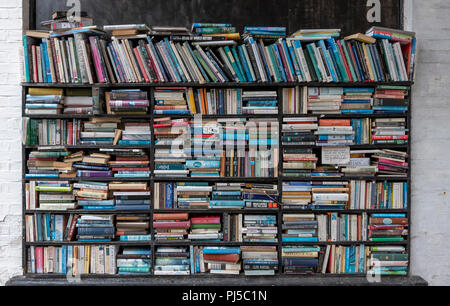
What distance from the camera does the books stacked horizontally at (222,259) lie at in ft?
9.16

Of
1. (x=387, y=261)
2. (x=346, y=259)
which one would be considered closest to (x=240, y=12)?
(x=346, y=259)

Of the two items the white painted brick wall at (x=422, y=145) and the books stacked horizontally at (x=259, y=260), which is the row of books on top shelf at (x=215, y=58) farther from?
the books stacked horizontally at (x=259, y=260)

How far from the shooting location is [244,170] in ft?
9.25

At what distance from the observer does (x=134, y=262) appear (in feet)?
9.29

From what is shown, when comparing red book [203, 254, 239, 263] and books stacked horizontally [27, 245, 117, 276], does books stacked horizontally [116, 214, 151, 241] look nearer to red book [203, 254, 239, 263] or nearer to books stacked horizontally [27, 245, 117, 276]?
books stacked horizontally [27, 245, 117, 276]

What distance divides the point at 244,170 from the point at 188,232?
72 cm

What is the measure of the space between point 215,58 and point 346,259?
2027mm

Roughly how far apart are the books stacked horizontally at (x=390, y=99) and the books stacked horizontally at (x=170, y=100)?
1572 millimetres

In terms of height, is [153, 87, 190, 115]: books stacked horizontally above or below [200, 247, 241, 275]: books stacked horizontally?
above

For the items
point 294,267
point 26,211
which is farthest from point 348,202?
point 26,211

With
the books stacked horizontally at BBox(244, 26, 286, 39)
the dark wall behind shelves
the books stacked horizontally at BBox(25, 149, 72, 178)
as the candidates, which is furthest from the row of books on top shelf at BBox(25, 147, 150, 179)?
the books stacked horizontally at BBox(244, 26, 286, 39)

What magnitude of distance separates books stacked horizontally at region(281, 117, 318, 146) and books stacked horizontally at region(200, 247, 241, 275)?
1041mm

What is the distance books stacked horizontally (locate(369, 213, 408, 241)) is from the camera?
9.20 ft

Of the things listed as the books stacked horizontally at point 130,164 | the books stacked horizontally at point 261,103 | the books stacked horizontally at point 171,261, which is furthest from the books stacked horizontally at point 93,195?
the books stacked horizontally at point 261,103
